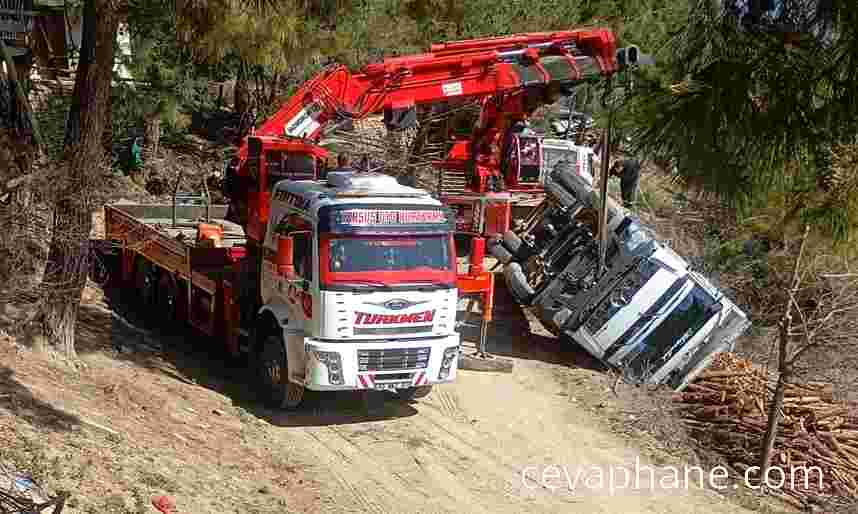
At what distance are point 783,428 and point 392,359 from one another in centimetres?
537

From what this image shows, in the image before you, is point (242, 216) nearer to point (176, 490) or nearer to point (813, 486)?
point (176, 490)

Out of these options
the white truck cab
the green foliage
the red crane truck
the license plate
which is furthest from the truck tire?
the green foliage

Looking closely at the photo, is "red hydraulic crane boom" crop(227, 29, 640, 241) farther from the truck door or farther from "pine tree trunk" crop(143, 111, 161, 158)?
"pine tree trunk" crop(143, 111, 161, 158)

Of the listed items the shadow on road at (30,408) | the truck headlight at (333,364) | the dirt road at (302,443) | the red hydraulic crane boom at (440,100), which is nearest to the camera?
the dirt road at (302,443)

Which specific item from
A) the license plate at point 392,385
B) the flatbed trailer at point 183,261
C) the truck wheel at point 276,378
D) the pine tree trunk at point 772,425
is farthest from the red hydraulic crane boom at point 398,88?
the pine tree trunk at point 772,425

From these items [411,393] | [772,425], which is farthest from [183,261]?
[772,425]

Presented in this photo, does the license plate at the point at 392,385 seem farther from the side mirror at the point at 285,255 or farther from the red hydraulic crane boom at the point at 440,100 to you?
the red hydraulic crane boom at the point at 440,100

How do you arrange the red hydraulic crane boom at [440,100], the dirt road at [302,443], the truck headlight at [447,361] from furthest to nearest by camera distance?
the red hydraulic crane boom at [440,100], the truck headlight at [447,361], the dirt road at [302,443]

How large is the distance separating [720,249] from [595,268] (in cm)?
332

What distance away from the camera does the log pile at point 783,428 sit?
1245 cm

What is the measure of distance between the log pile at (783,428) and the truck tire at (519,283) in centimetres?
269

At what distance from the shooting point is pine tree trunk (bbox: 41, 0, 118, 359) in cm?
1078

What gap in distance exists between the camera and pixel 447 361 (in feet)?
39.2

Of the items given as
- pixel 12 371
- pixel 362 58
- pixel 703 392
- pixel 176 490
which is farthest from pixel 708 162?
pixel 362 58
